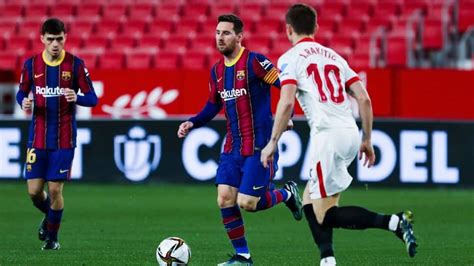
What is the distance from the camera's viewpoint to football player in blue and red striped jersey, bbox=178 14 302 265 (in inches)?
380

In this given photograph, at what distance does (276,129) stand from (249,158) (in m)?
1.59

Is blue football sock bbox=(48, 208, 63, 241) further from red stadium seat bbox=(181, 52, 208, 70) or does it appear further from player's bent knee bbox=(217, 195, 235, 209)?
red stadium seat bbox=(181, 52, 208, 70)

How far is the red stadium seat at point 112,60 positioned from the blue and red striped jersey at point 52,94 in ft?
40.0

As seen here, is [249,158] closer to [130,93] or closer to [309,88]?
[309,88]

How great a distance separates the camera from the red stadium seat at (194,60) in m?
22.7

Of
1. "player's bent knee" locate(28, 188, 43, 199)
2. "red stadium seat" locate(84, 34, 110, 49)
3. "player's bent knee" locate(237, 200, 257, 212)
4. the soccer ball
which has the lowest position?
the soccer ball

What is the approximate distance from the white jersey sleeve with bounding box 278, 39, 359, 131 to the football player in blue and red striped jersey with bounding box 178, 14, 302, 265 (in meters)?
1.47

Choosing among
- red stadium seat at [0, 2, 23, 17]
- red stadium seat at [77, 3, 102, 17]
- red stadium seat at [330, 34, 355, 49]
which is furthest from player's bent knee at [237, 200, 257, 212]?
red stadium seat at [0, 2, 23, 17]

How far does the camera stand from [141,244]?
11.3 metres

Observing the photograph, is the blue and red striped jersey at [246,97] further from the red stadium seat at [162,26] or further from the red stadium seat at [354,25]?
the red stadium seat at [162,26]

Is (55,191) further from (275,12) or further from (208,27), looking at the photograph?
(275,12)

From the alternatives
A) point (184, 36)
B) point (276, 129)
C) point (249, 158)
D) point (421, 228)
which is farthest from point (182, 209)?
point (184, 36)

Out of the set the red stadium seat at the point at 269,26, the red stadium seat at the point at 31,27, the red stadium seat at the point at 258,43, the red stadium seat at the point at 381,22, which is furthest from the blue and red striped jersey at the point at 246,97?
the red stadium seat at the point at 31,27

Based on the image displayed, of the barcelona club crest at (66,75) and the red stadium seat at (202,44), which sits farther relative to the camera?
the red stadium seat at (202,44)
